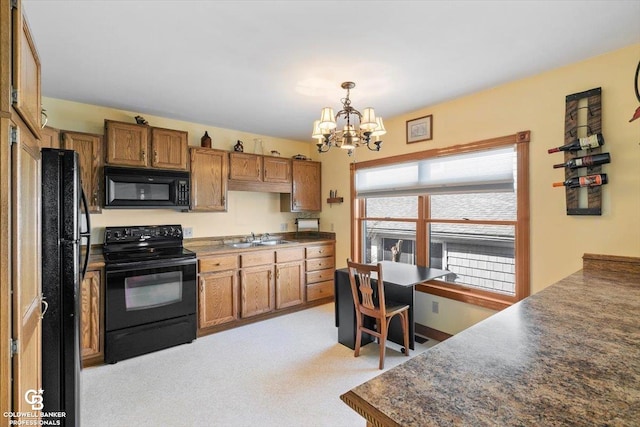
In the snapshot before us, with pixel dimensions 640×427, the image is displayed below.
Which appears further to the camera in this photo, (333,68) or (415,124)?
(415,124)

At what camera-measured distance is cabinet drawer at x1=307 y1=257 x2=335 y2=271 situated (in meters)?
4.34

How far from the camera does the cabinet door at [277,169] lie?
428 cm

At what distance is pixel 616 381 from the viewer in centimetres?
84

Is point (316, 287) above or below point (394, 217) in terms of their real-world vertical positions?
below

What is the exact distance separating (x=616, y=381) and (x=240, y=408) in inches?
84.9

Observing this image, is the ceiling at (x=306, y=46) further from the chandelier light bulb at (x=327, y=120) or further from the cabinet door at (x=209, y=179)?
the cabinet door at (x=209, y=179)

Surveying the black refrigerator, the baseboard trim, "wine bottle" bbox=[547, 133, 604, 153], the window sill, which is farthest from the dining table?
the black refrigerator

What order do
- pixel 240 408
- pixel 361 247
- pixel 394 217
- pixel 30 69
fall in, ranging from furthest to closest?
pixel 361 247
pixel 394 217
pixel 240 408
pixel 30 69

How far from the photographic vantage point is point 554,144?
2.53 meters

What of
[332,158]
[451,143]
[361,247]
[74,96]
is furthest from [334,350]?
[74,96]

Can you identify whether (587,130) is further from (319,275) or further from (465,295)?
(319,275)

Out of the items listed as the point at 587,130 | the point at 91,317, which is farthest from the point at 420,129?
the point at 91,317

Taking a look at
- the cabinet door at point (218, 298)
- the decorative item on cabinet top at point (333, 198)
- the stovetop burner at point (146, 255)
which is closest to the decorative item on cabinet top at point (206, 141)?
the stovetop burner at point (146, 255)

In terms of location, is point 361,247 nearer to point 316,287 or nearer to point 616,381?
point 316,287
